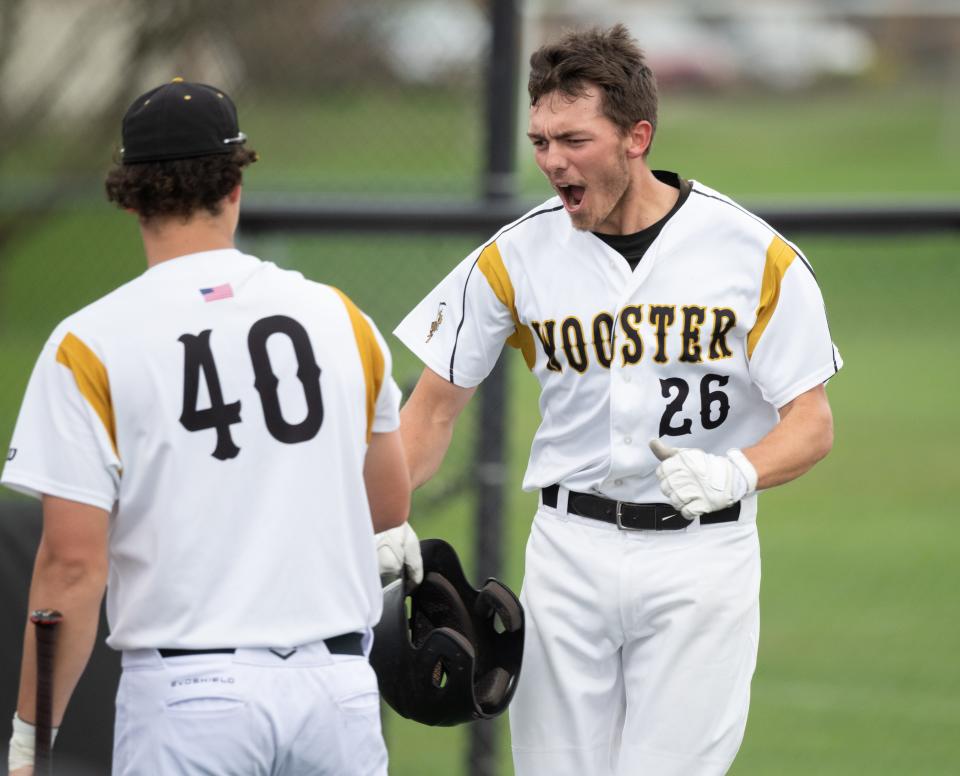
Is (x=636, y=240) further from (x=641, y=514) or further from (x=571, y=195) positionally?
(x=641, y=514)

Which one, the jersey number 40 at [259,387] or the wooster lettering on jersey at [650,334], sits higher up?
the wooster lettering on jersey at [650,334]

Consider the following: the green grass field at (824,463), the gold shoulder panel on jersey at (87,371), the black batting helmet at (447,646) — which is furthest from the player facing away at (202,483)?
the green grass field at (824,463)

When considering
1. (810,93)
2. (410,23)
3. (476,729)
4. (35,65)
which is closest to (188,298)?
(476,729)

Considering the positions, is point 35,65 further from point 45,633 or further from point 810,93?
point 810,93

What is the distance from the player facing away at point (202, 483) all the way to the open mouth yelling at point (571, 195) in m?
0.76

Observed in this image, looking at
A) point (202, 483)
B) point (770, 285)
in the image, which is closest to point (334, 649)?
point (202, 483)

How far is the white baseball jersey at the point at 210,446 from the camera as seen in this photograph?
8.45ft

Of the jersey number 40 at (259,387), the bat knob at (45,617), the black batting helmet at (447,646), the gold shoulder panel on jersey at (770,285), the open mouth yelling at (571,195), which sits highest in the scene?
the open mouth yelling at (571,195)

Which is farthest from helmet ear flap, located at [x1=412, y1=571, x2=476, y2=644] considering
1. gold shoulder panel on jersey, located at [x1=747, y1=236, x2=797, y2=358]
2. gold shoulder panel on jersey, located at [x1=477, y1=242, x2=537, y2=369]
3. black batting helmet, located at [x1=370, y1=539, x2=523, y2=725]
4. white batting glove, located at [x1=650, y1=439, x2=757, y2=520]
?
gold shoulder panel on jersey, located at [x1=747, y1=236, x2=797, y2=358]

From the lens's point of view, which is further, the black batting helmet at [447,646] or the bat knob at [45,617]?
the black batting helmet at [447,646]

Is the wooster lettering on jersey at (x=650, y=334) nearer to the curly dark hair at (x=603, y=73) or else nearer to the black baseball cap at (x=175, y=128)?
the curly dark hair at (x=603, y=73)

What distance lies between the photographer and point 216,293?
8.73ft

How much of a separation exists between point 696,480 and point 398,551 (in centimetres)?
75

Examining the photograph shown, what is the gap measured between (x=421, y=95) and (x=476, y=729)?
262 cm
